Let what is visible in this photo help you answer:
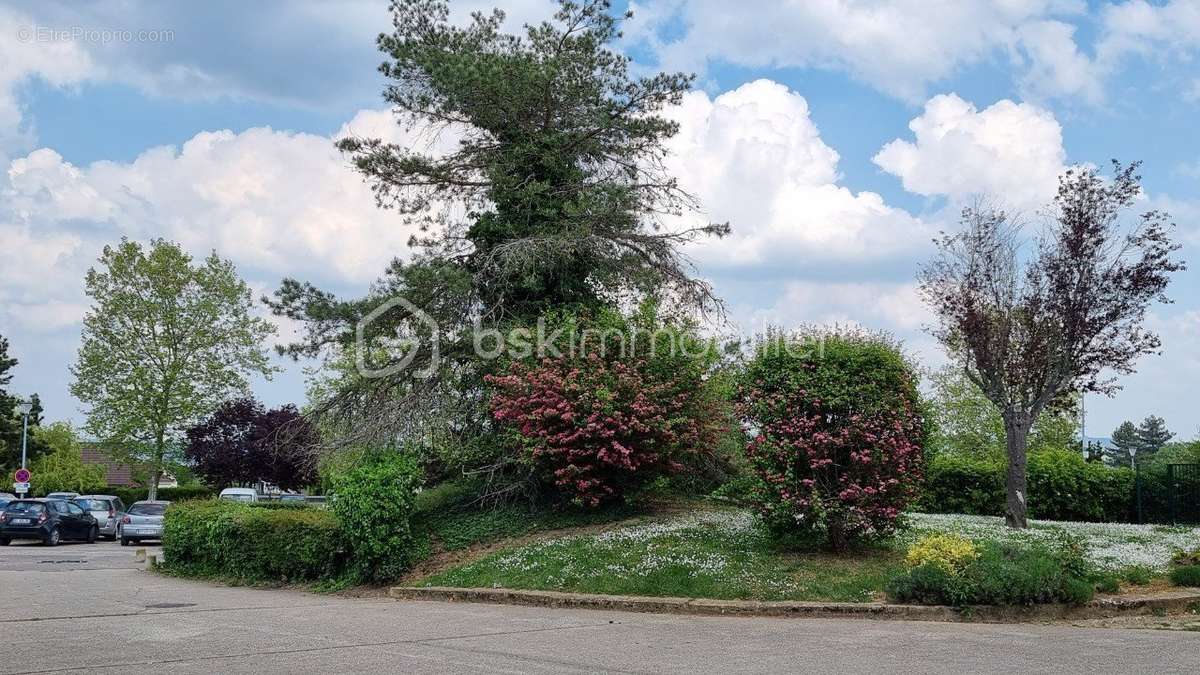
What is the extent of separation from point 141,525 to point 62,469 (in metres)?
26.9

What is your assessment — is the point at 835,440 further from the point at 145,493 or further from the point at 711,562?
the point at 145,493

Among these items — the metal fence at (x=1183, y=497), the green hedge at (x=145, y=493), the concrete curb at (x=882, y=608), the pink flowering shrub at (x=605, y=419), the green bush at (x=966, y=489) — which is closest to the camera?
the concrete curb at (x=882, y=608)

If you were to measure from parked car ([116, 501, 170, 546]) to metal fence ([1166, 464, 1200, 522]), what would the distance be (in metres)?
28.2

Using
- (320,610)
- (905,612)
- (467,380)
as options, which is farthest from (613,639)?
(467,380)

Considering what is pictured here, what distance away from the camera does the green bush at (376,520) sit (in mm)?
16266

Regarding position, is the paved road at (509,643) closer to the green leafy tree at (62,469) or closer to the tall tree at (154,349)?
the tall tree at (154,349)

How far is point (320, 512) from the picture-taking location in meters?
18.5

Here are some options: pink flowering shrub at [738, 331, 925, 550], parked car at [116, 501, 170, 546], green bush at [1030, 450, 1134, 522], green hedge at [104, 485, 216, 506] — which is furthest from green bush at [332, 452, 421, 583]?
green hedge at [104, 485, 216, 506]

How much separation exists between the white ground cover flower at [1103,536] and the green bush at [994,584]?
2.12m

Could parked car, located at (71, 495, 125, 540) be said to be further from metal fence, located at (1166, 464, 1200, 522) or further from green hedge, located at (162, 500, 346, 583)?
metal fence, located at (1166, 464, 1200, 522)

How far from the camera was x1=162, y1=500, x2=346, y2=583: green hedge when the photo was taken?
17.0 m

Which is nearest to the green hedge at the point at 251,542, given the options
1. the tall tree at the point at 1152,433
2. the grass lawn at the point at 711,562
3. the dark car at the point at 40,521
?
the grass lawn at the point at 711,562

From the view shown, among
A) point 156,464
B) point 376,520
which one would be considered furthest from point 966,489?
point 156,464

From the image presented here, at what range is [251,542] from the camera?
18.0 meters
